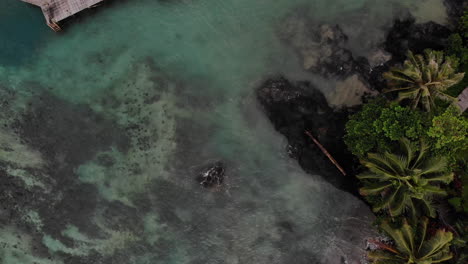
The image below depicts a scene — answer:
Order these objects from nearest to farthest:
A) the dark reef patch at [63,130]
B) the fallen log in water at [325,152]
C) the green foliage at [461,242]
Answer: the green foliage at [461,242], the dark reef patch at [63,130], the fallen log in water at [325,152]

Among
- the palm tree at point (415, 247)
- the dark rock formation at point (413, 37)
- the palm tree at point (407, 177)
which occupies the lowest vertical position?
the palm tree at point (415, 247)

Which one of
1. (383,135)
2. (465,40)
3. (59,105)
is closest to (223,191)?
(383,135)

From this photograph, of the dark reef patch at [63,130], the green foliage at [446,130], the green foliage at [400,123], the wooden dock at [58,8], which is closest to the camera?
the green foliage at [446,130]

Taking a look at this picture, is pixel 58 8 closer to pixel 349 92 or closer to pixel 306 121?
pixel 306 121

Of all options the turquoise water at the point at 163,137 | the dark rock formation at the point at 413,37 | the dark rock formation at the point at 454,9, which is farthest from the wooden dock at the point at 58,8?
the dark rock formation at the point at 454,9

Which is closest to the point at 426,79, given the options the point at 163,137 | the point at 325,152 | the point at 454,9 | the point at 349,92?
the point at 349,92

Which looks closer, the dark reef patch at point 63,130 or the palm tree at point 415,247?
the palm tree at point 415,247

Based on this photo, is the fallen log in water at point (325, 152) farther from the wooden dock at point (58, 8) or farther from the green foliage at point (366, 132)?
the wooden dock at point (58, 8)
